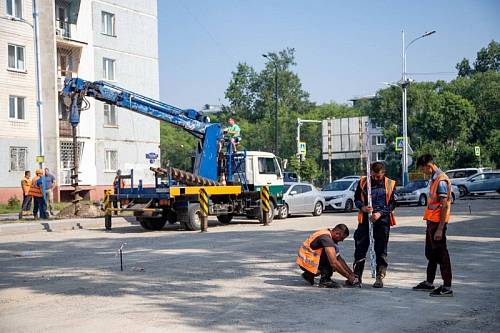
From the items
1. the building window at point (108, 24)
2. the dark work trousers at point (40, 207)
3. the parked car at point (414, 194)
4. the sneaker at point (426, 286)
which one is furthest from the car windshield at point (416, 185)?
the sneaker at point (426, 286)

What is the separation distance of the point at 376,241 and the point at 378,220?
327 millimetres

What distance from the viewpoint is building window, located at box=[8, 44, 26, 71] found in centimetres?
3797

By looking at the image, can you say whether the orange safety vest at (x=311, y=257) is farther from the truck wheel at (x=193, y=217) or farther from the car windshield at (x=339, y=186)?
the car windshield at (x=339, y=186)

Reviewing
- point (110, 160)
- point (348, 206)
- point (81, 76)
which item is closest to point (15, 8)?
point (81, 76)

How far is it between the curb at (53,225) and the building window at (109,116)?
1833cm

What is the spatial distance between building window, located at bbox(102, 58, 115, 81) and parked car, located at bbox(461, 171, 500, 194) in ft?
78.9

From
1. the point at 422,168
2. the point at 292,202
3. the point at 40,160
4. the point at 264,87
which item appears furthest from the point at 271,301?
the point at 264,87

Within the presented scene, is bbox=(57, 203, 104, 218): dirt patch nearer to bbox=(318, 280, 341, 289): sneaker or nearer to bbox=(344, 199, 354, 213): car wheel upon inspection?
bbox=(344, 199, 354, 213): car wheel

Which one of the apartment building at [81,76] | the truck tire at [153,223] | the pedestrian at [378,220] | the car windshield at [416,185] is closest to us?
the pedestrian at [378,220]

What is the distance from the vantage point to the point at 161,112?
2412cm

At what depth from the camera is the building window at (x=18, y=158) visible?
3762 cm

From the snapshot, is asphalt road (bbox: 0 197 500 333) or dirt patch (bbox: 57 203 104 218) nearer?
asphalt road (bbox: 0 197 500 333)

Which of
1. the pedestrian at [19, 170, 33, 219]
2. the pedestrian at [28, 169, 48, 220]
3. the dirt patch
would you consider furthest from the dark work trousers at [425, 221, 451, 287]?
the dirt patch

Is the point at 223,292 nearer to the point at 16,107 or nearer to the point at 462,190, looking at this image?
the point at 16,107
